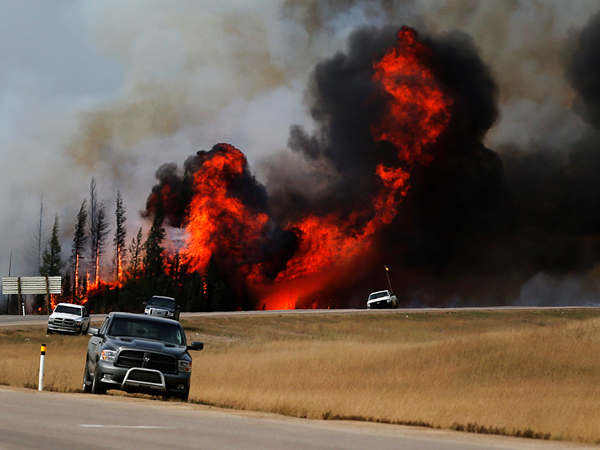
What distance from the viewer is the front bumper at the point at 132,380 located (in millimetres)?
20797

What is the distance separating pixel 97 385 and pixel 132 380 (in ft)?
3.54

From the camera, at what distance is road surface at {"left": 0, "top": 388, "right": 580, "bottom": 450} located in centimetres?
1213

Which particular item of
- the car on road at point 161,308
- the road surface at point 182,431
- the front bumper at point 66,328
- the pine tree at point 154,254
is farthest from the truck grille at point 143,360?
the pine tree at point 154,254

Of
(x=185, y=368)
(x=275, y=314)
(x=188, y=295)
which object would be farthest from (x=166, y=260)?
(x=185, y=368)

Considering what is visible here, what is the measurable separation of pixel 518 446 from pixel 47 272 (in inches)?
5365

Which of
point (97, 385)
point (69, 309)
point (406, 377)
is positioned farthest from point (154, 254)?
point (97, 385)

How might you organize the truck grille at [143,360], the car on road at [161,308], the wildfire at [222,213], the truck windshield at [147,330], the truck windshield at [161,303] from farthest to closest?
1. the wildfire at [222,213]
2. the truck windshield at [161,303]
3. the car on road at [161,308]
4. the truck windshield at [147,330]
5. the truck grille at [143,360]

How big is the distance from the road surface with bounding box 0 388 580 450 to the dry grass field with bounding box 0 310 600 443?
2.64 meters

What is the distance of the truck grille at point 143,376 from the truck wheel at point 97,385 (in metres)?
0.90

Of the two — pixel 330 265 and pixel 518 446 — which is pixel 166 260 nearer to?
pixel 330 265

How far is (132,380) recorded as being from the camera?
68.2 ft

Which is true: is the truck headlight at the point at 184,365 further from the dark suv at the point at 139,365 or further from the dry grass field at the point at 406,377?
the dry grass field at the point at 406,377

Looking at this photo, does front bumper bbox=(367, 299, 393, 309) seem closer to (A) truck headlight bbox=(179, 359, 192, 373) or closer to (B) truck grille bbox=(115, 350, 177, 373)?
(A) truck headlight bbox=(179, 359, 192, 373)

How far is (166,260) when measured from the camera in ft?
420
